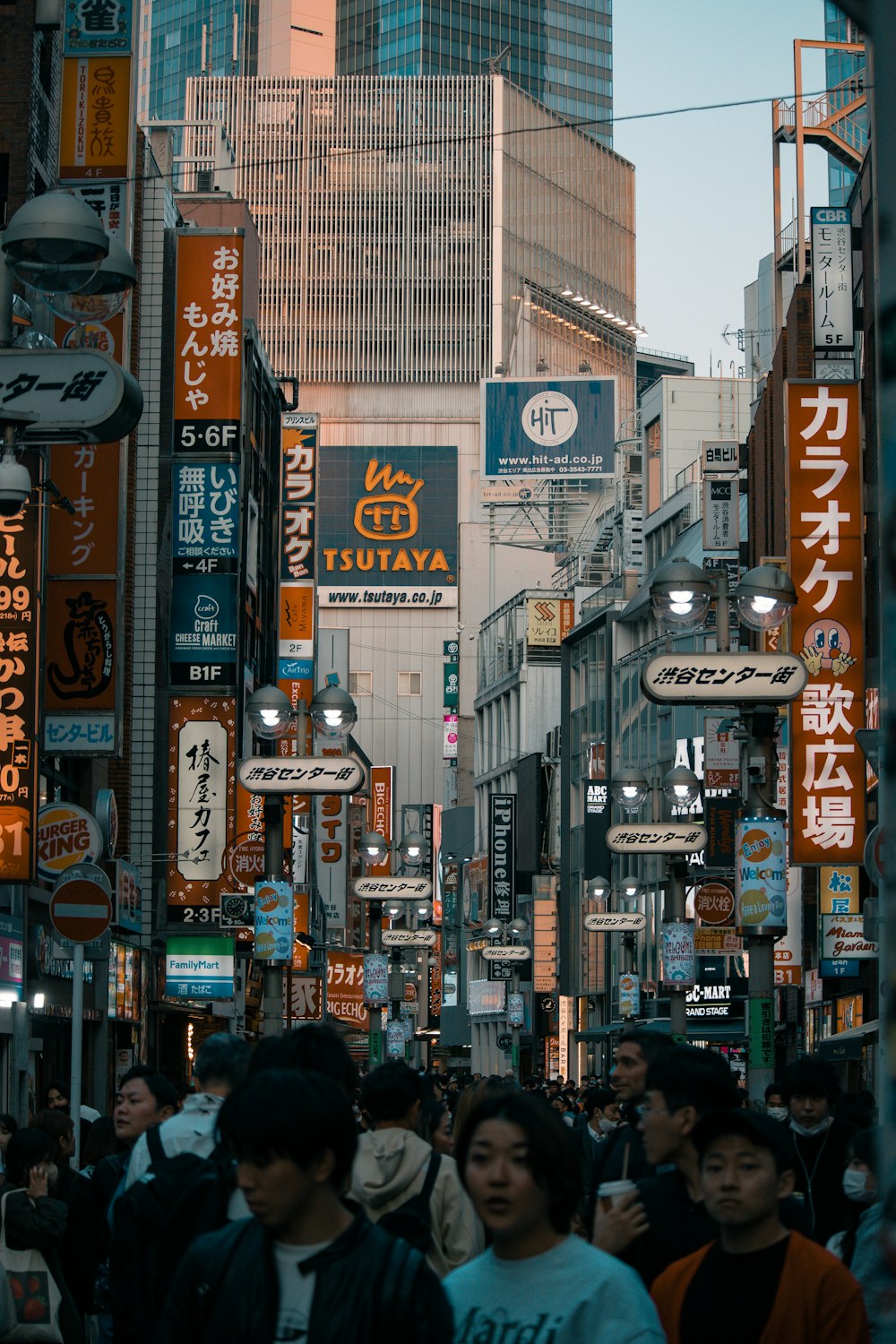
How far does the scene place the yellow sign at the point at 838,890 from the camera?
4166 centimetres

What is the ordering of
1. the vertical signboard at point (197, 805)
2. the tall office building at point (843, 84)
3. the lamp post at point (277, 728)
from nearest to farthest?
the lamp post at point (277, 728), the vertical signboard at point (197, 805), the tall office building at point (843, 84)

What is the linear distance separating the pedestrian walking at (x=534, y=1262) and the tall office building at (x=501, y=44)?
17336 centimetres

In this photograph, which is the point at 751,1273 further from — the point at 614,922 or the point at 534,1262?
the point at 614,922

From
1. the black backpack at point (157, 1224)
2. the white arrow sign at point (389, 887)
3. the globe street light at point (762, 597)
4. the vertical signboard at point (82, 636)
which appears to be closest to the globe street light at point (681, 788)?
the vertical signboard at point (82, 636)

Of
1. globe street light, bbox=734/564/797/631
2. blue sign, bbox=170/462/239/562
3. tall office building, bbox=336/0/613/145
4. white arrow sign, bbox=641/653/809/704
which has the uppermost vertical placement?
tall office building, bbox=336/0/613/145

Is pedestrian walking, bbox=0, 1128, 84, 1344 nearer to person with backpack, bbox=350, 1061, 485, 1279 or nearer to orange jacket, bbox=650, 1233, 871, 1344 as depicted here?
person with backpack, bbox=350, 1061, 485, 1279

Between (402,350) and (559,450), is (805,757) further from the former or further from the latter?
(402,350)

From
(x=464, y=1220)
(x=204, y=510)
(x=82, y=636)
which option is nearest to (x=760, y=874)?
(x=464, y=1220)

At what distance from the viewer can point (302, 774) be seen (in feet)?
72.6

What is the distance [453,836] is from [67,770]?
86331mm

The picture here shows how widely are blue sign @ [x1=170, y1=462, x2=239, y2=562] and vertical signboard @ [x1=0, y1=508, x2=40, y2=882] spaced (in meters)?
17.9

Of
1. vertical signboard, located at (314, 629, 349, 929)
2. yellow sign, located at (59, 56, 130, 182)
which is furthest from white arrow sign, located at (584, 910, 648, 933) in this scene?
vertical signboard, located at (314, 629, 349, 929)

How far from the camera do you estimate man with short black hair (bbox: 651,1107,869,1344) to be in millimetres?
5172

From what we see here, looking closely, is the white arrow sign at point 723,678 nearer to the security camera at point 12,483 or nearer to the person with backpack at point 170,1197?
the security camera at point 12,483
